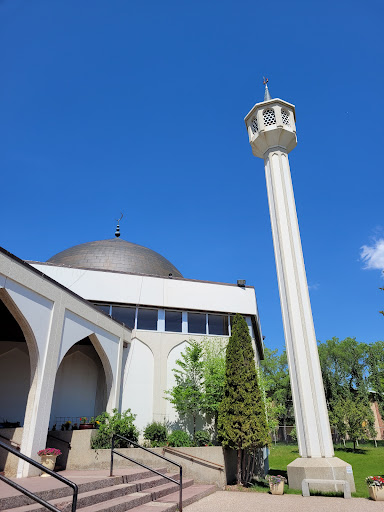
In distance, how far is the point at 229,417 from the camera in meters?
12.4

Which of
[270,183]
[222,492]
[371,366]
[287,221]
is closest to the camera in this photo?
[222,492]

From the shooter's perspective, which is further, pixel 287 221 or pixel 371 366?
pixel 371 366

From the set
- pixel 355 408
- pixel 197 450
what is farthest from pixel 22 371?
pixel 355 408

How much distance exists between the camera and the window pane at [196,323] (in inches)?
677

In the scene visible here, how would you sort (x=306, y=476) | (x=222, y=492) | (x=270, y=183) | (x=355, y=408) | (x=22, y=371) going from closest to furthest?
(x=222, y=492) < (x=306, y=476) < (x=22, y=371) < (x=270, y=183) < (x=355, y=408)

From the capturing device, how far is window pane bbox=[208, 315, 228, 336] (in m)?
17.4

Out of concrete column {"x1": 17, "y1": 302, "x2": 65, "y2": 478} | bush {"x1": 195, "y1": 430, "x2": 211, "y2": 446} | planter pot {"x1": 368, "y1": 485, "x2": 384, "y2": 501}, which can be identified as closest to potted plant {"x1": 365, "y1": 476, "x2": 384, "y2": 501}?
planter pot {"x1": 368, "y1": 485, "x2": 384, "y2": 501}

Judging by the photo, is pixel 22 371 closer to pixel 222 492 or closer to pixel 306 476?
pixel 222 492

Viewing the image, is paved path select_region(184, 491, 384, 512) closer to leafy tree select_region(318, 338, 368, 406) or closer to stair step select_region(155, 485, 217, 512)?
stair step select_region(155, 485, 217, 512)

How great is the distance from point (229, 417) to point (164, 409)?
3874mm

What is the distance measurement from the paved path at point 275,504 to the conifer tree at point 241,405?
63.7 inches

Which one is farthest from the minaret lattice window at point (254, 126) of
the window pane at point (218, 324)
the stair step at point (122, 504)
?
the stair step at point (122, 504)

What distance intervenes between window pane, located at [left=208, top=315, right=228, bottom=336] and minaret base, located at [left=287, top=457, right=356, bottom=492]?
251 inches

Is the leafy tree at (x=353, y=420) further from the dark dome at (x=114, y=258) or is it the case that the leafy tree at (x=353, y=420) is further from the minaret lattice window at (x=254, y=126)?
the minaret lattice window at (x=254, y=126)
